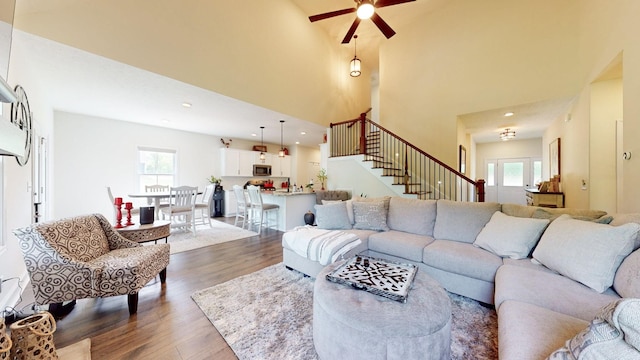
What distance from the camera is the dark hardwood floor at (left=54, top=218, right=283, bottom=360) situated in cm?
155

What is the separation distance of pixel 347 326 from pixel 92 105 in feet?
18.5

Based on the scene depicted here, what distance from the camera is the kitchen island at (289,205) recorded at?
5.01 m

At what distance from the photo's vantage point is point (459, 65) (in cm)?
503

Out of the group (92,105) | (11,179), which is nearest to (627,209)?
(11,179)

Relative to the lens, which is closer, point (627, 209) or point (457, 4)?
point (627, 209)

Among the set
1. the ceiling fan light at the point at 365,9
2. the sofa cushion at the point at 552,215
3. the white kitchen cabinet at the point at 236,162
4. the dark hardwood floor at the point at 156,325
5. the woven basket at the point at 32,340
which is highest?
the ceiling fan light at the point at 365,9

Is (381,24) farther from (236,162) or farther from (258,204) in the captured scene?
(236,162)

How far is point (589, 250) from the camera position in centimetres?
154

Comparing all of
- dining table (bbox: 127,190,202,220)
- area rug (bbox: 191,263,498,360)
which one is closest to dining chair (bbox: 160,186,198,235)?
dining table (bbox: 127,190,202,220)

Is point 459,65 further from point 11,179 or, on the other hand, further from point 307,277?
point 11,179

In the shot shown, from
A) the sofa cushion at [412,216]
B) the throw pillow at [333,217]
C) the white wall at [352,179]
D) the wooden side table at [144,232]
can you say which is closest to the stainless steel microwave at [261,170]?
the white wall at [352,179]

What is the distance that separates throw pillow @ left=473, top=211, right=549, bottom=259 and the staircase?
2271 mm

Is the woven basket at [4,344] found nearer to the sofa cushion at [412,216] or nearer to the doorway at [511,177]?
the sofa cushion at [412,216]

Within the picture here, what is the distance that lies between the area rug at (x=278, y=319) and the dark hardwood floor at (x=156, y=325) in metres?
0.10
